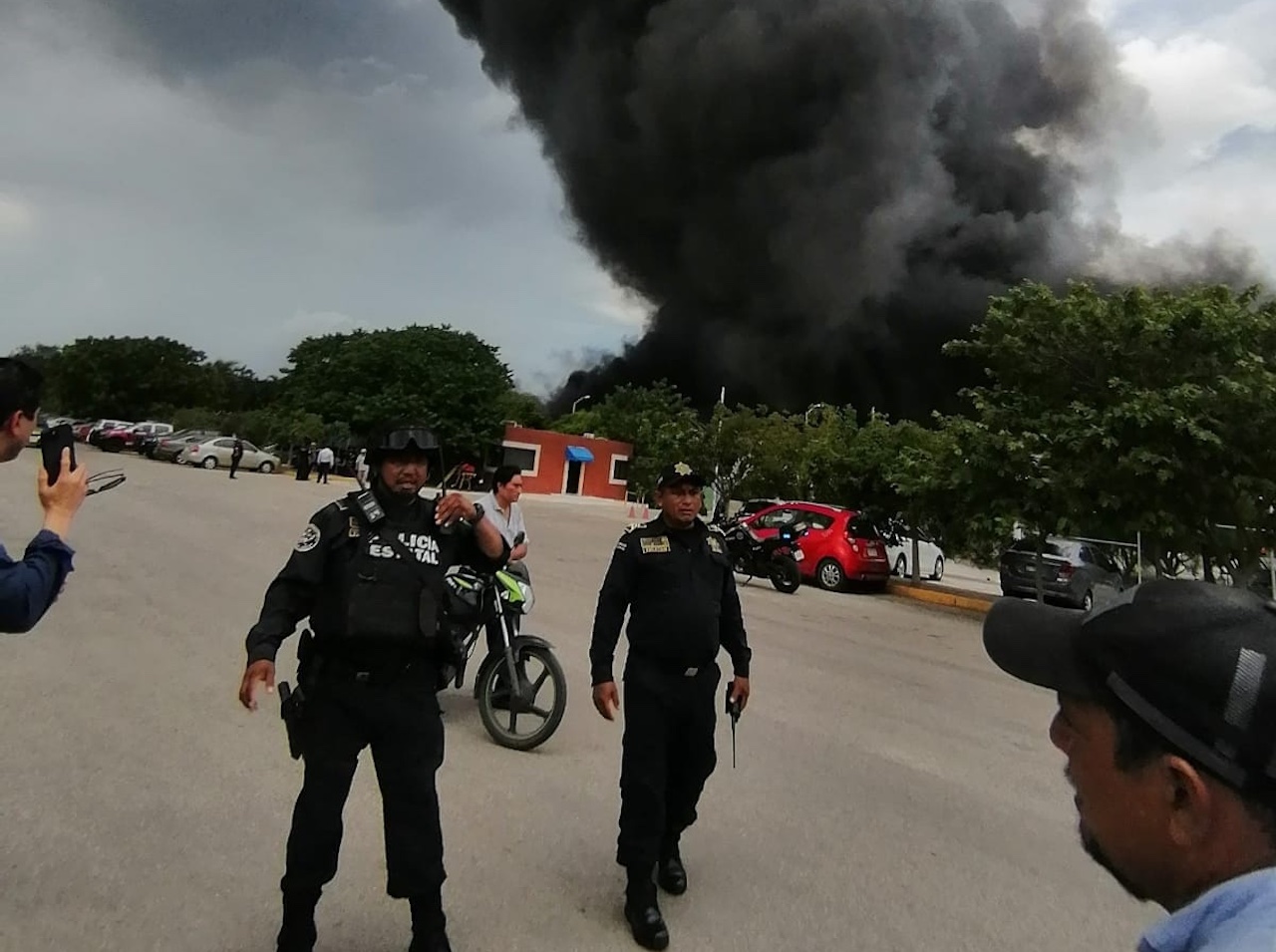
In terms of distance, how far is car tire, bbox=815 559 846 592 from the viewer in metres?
15.9

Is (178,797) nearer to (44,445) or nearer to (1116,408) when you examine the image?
(44,445)

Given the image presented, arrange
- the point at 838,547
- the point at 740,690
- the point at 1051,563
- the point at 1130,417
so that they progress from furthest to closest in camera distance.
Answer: the point at 1051,563 → the point at 838,547 → the point at 1130,417 → the point at 740,690

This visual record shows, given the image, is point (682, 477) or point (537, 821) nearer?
point (682, 477)

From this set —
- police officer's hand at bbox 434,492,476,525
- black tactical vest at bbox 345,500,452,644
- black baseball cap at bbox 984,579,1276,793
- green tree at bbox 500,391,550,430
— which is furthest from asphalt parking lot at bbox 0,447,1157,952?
green tree at bbox 500,391,550,430

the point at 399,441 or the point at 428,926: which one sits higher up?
the point at 399,441

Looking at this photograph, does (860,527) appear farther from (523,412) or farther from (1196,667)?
(523,412)

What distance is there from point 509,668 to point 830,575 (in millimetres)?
11707

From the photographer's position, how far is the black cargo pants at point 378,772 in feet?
8.97

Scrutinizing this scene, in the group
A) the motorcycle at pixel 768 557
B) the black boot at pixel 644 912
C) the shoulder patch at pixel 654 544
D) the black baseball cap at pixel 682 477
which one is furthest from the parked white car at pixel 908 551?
the black boot at pixel 644 912

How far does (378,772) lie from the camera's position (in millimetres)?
2840

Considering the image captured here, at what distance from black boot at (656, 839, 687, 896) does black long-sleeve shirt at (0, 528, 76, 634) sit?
7.34 feet

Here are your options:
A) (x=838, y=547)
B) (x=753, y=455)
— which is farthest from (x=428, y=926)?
(x=753, y=455)

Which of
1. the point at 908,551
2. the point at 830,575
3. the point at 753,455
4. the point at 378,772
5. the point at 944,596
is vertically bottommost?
the point at 944,596

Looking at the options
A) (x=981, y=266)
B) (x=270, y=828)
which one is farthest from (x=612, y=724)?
(x=981, y=266)
